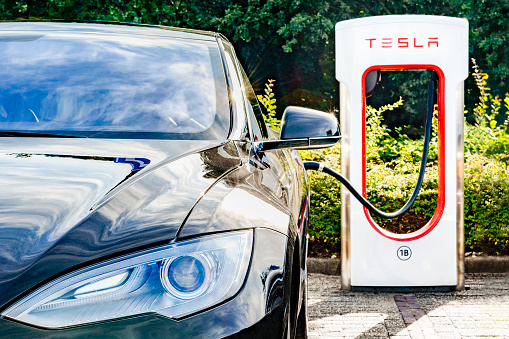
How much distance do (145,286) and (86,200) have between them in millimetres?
288

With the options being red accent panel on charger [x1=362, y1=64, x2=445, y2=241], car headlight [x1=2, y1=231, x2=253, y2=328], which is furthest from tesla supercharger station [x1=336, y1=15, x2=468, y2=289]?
car headlight [x1=2, y1=231, x2=253, y2=328]

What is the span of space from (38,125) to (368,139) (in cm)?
513

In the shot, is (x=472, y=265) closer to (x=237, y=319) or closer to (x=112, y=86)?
(x=112, y=86)

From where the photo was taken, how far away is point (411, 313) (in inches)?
170

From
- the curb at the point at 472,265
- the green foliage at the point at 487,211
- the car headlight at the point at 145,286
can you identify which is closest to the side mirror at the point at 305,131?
the car headlight at the point at 145,286

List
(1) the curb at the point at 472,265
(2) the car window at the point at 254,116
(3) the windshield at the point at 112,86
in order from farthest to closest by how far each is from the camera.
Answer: (1) the curb at the point at 472,265
(2) the car window at the point at 254,116
(3) the windshield at the point at 112,86

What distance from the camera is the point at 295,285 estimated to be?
194 centimetres

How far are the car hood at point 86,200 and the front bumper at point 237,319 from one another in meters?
0.13

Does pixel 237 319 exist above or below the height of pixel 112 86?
below

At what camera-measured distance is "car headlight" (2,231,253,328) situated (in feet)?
4.04

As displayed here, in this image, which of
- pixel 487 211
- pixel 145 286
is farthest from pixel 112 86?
pixel 487 211

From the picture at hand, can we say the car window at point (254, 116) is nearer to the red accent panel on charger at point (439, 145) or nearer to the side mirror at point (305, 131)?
the side mirror at point (305, 131)

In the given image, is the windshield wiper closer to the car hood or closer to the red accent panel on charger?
the car hood

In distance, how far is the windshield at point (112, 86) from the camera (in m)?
2.13
